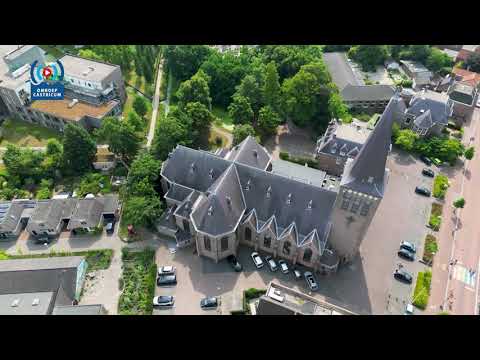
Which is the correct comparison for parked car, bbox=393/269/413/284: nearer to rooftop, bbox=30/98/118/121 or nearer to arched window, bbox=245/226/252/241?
arched window, bbox=245/226/252/241

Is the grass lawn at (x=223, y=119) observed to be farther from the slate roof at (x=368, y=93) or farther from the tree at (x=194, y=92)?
the slate roof at (x=368, y=93)

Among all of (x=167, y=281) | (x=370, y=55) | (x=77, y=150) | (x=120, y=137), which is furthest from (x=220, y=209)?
(x=370, y=55)

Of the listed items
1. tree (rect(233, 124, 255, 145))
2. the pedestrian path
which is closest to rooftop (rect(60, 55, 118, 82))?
tree (rect(233, 124, 255, 145))

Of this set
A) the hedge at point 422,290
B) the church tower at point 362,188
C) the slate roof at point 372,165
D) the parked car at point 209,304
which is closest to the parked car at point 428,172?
the hedge at point 422,290

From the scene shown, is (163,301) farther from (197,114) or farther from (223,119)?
(223,119)

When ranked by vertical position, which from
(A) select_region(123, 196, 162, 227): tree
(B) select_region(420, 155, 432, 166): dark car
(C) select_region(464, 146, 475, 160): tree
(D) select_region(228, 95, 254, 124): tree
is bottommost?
(A) select_region(123, 196, 162, 227): tree

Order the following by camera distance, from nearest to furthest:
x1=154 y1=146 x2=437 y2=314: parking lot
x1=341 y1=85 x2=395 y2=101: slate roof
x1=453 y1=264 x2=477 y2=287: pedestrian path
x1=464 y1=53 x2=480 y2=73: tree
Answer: x1=154 y1=146 x2=437 y2=314: parking lot, x1=453 y1=264 x2=477 y2=287: pedestrian path, x1=341 y1=85 x2=395 y2=101: slate roof, x1=464 y1=53 x2=480 y2=73: tree
